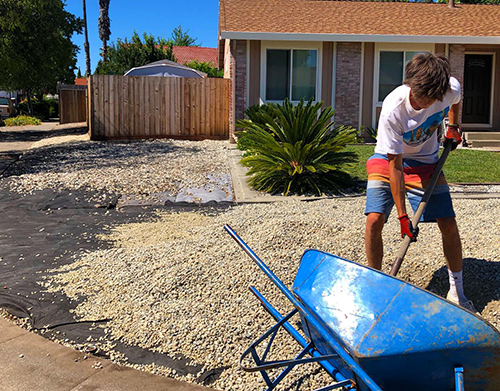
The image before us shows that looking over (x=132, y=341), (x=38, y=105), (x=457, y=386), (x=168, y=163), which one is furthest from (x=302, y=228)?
(x=38, y=105)

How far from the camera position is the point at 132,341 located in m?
3.74

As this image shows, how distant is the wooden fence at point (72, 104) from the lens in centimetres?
2902

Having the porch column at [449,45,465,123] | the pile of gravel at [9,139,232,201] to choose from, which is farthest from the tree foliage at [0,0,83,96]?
the porch column at [449,45,465,123]

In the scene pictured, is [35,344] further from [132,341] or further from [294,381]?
[294,381]

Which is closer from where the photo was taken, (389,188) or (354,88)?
(389,188)

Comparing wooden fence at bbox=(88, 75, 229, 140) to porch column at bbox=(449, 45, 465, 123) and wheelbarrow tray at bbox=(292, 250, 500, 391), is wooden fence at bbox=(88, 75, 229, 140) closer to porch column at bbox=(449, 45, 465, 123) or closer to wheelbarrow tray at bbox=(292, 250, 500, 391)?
porch column at bbox=(449, 45, 465, 123)

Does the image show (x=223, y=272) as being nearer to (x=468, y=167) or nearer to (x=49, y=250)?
(x=49, y=250)

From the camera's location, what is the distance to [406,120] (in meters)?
3.52

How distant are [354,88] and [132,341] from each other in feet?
43.2

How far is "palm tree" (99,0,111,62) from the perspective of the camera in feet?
133

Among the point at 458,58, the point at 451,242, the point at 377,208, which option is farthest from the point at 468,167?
the point at 377,208

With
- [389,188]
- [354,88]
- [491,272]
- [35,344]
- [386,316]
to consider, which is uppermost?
[354,88]

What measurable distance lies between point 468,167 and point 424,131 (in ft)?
24.1

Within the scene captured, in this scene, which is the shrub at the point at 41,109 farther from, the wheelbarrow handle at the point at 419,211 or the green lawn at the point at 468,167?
the wheelbarrow handle at the point at 419,211
